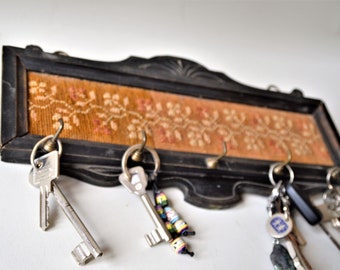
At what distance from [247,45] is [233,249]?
590 millimetres

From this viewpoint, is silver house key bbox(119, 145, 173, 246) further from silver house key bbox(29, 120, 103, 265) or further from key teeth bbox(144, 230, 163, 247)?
silver house key bbox(29, 120, 103, 265)

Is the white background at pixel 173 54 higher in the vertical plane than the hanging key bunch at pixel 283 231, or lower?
higher

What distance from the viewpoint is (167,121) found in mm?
734

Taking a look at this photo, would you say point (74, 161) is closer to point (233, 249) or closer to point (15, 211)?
point (15, 211)

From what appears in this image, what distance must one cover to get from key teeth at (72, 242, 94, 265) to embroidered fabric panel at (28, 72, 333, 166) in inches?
7.5

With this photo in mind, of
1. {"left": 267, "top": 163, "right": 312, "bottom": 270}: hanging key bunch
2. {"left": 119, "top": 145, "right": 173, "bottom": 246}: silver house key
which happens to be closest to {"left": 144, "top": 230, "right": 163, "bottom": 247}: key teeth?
{"left": 119, "top": 145, "right": 173, "bottom": 246}: silver house key

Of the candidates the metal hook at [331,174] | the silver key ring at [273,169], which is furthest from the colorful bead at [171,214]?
the metal hook at [331,174]

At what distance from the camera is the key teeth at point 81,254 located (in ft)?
1.73

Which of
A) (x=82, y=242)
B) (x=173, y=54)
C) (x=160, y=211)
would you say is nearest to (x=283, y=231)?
(x=160, y=211)

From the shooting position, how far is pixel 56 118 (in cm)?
63

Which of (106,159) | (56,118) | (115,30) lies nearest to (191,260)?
(106,159)

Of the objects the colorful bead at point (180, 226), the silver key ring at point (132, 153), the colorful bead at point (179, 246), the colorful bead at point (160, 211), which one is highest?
the silver key ring at point (132, 153)

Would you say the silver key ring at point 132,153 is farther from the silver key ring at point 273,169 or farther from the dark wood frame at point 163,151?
the silver key ring at point 273,169

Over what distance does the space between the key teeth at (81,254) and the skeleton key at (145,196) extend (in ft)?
0.33
